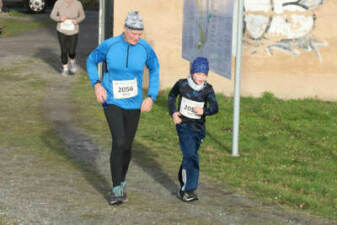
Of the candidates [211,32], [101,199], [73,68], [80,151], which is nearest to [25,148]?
[80,151]

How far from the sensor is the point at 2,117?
11898 mm

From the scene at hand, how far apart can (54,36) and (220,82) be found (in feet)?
33.4

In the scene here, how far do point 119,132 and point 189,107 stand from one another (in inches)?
29.5

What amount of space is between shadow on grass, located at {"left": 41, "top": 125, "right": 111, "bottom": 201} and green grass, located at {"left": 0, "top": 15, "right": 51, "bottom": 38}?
13046mm

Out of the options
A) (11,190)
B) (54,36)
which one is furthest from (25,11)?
(11,190)

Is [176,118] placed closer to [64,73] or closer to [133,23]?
[133,23]

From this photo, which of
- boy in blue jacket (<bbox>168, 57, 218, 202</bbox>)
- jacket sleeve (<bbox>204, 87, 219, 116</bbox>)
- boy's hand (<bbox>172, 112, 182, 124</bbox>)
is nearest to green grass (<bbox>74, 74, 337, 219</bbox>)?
boy in blue jacket (<bbox>168, 57, 218, 202</bbox>)

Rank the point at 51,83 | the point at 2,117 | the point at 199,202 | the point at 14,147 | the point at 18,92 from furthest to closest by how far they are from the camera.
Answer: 1. the point at 51,83
2. the point at 18,92
3. the point at 2,117
4. the point at 14,147
5. the point at 199,202

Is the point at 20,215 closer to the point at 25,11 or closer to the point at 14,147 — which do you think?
the point at 14,147

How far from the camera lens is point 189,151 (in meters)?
7.38

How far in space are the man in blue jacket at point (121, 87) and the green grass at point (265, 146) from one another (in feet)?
5.19

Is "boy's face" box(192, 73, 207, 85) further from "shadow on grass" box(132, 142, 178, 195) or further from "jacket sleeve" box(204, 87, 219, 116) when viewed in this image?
"shadow on grass" box(132, 142, 178, 195)

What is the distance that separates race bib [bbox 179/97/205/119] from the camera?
7.38 meters

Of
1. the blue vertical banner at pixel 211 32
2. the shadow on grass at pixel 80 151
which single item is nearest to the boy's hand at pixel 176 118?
the shadow on grass at pixel 80 151
